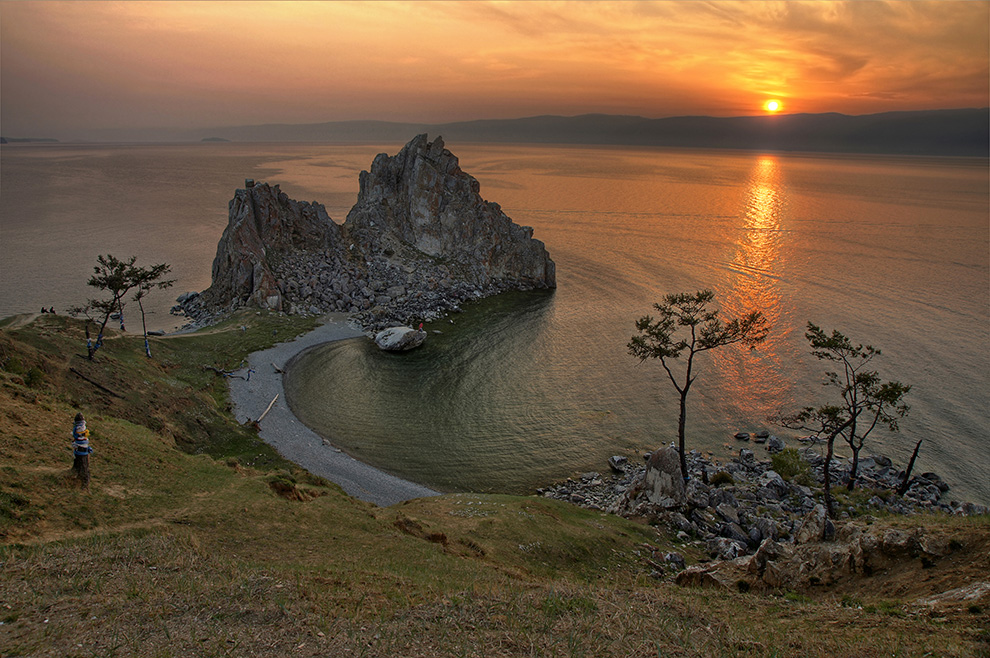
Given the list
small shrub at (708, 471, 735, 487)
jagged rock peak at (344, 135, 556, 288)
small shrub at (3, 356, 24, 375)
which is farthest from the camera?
jagged rock peak at (344, 135, 556, 288)

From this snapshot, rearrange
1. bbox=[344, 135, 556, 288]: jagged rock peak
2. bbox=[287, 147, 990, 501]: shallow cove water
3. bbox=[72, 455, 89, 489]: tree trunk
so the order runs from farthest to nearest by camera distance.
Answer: bbox=[344, 135, 556, 288]: jagged rock peak < bbox=[287, 147, 990, 501]: shallow cove water < bbox=[72, 455, 89, 489]: tree trunk

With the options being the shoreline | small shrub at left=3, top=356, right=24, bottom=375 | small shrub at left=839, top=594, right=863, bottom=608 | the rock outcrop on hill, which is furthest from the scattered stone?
small shrub at left=3, top=356, right=24, bottom=375

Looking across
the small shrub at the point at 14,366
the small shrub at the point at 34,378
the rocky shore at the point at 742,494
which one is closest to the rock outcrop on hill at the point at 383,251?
the small shrub at the point at 34,378

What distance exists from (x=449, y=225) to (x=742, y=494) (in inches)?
2733

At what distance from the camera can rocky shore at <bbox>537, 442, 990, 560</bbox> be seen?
31.4 m

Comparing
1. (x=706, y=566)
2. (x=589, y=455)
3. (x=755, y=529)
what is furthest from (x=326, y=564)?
(x=589, y=455)

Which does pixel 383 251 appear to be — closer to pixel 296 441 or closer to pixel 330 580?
pixel 296 441

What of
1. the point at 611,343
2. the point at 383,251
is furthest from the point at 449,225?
the point at 611,343

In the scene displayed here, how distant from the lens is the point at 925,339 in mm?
63125

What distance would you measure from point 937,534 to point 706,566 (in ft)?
28.2

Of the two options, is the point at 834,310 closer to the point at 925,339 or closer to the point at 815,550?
the point at 925,339

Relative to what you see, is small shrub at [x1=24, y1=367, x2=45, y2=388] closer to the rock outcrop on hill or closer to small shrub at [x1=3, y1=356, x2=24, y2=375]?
small shrub at [x1=3, y1=356, x2=24, y2=375]

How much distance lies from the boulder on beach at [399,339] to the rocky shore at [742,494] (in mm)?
30165

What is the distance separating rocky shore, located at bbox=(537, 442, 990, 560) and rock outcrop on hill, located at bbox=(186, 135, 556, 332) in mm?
41284
